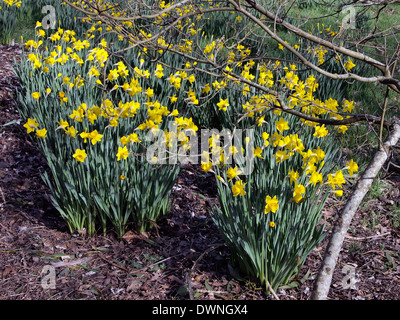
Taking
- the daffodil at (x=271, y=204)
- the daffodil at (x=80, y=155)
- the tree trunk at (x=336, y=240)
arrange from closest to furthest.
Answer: the tree trunk at (x=336, y=240) < the daffodil at (x=271, y=204) < the daffodil at (x=80, y=155)

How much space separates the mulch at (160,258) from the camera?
86.5 inches

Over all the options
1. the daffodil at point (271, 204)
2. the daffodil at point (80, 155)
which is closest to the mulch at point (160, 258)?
the daffodil at point (271, 204)

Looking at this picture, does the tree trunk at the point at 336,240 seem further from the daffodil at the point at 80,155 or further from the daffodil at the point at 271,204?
the daffodil at the point at 80,155

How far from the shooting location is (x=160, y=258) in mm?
2451

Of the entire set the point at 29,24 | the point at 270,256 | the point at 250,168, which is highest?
the point at 29,24

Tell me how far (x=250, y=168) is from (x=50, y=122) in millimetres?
1609

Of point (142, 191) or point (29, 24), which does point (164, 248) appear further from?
point (29, 24)

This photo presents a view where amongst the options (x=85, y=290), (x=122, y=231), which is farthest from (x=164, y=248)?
(x=85, y=290)

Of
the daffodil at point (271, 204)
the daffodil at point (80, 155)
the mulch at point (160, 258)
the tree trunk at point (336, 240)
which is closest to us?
the tree trunk at point (336, 240)

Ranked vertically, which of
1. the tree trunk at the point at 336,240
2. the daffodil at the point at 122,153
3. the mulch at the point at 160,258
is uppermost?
the daffodil at the point at 122,153

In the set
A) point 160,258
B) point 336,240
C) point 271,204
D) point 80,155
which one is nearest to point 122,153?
point 80,155

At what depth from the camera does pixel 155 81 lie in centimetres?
396

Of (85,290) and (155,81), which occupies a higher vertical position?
(155,81)

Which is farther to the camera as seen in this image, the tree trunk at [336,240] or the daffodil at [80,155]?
the daffodil at [80,155]
